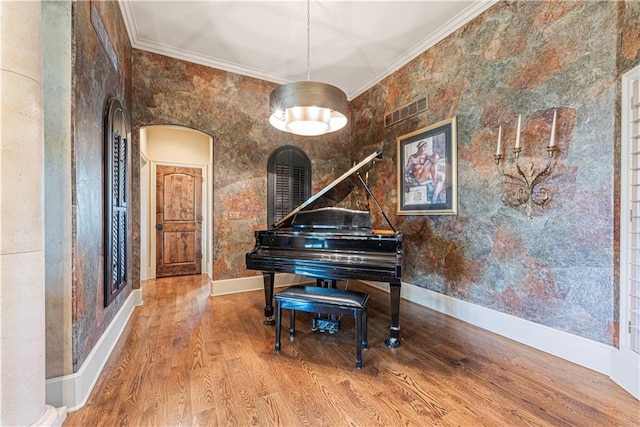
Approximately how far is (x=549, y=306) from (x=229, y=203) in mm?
3909

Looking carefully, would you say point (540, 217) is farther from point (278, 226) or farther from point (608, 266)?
point (278, 226)

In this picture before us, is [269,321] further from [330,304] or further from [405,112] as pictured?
[405,112]

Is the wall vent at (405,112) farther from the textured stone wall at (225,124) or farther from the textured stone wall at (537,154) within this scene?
the textured stone wall at (225,124)

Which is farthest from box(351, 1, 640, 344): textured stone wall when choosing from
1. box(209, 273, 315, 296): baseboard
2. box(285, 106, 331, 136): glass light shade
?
box(209, 273, 315, 296): baseboard

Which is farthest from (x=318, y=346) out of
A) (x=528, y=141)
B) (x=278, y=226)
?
(x=528, y=141)

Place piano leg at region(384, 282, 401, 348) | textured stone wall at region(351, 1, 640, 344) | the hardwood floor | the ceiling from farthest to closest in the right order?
the ceiling < piano leg at region(384, 282, 401, 348) < textured stone wall at region(351, 1, 640, 344) < the hardwood floor

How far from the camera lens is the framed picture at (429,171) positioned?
3.06m

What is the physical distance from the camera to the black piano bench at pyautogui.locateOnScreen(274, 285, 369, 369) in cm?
204

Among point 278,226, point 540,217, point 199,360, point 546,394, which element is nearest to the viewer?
point 546,394

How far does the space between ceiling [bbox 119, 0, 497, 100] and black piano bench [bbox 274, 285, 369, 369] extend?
9.62 ft

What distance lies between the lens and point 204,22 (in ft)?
9.94

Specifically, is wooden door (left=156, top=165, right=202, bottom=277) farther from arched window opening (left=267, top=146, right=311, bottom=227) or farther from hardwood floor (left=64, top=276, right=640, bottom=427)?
hardwood floor (left=64, top=276, right=640, bottom=427)

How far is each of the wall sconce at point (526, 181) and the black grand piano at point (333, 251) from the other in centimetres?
116

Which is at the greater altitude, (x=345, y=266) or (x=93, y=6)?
(x=93, y=6)
